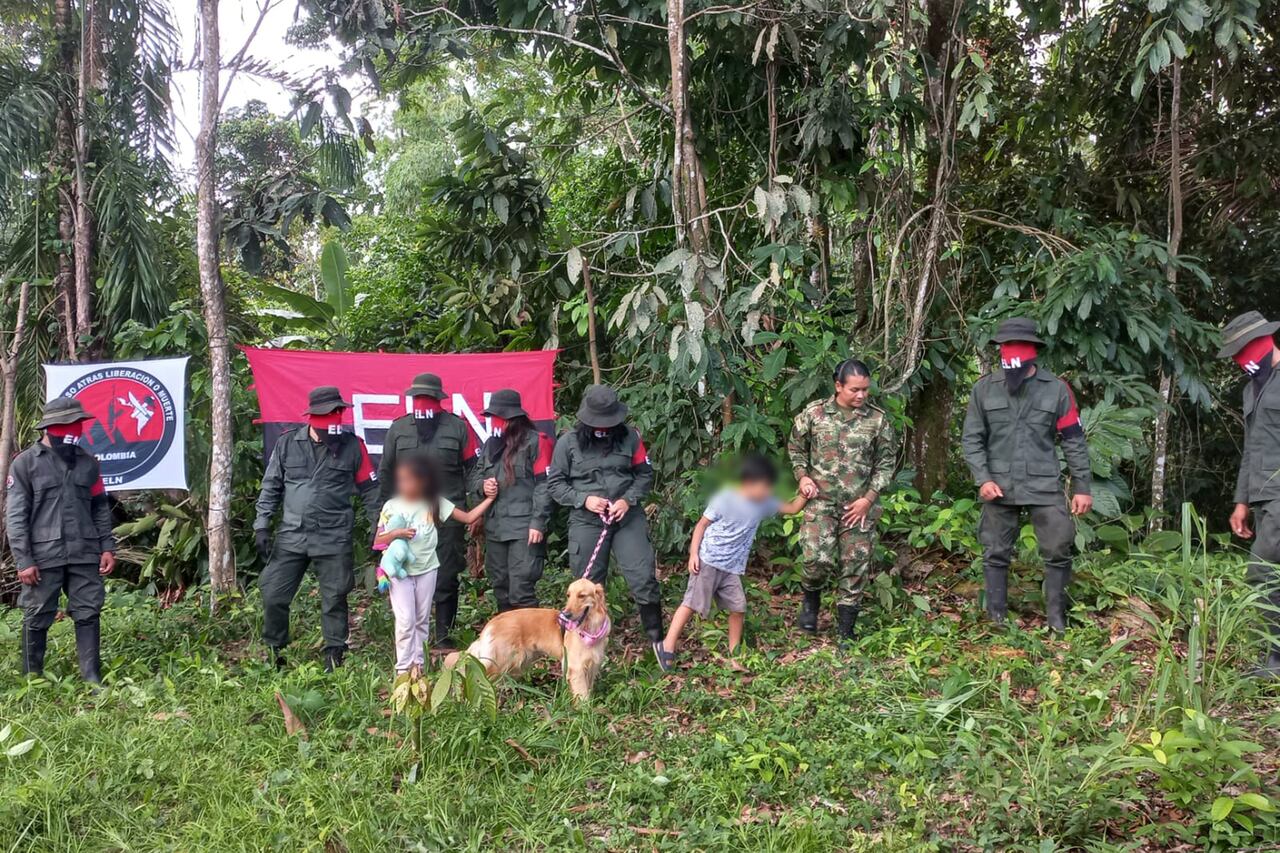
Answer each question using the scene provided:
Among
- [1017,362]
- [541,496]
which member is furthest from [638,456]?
[1017,362]

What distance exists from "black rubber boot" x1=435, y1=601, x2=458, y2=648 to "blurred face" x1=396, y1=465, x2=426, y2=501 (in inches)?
38.9

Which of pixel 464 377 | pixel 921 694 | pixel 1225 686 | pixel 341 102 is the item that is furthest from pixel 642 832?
pixel 341 102

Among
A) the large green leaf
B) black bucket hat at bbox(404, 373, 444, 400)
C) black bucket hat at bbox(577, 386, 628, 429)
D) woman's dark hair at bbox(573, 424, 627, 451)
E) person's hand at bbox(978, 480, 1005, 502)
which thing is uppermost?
the large green leaf

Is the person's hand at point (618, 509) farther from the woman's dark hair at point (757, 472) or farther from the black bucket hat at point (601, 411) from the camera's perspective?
the woman's dark hair at point (757, 472)

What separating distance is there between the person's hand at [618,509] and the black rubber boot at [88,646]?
298cm

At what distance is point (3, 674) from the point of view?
5.38 meters

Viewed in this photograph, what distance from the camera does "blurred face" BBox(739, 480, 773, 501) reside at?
557cm

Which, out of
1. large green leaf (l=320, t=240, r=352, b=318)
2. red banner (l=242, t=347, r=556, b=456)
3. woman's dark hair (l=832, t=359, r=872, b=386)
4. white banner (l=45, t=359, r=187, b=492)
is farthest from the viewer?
large green leaf (l=320, t=240, r=352, b=318)

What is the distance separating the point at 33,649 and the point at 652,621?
3.49 meters

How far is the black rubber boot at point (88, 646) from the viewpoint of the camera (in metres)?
5.30

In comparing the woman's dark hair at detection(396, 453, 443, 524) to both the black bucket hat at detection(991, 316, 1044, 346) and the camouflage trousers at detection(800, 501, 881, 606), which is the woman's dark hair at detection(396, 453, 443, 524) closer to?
the camouflage trousers at detection(800, 501, 881, 606)

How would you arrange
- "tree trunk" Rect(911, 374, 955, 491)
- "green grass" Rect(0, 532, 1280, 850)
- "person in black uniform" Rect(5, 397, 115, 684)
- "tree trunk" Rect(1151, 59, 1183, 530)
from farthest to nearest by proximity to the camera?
"tree trunk" Rect(911, 374, 955, 491) → "tree trunk" Rect(1151, 59, 1183, 530) → "person in black uniform" Rect(5, 397, 115, 684) → "green grass" Rect(0, 532, 1280, 850)

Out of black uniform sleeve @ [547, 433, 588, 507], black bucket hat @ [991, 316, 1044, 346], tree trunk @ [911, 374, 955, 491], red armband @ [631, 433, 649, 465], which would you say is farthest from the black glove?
tree trunk @ [911, 374, 955, 491]

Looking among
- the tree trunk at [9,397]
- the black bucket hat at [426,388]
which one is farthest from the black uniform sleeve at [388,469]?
the tree trunk at [9,397]
